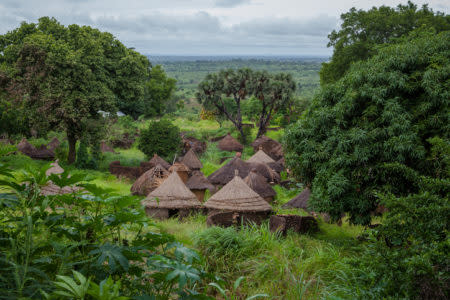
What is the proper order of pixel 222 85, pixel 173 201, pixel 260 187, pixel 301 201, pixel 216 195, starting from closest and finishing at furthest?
pixel 216 195
pixel 173 201
pixel 301 201
pixel 260 187
pixel 222 85

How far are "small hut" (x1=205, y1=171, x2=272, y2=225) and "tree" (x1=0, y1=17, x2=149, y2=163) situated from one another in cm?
1093

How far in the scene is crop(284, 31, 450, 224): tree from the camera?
8.38 m

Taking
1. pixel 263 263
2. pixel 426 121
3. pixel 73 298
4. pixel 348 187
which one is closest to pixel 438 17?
pixel 426 121

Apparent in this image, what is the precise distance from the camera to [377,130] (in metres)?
8.59

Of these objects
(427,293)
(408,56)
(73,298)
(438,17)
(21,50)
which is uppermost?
(438,17)

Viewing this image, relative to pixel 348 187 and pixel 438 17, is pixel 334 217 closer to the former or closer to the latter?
pixel 348 187

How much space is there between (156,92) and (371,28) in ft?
122

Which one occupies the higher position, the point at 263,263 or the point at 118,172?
the point at 263,263

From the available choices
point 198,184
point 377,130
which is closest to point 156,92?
point 198,184

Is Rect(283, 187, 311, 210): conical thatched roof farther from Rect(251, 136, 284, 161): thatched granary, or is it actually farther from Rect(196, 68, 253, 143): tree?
Rect(196, 68, 253, 143): tree

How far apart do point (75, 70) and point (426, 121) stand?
17277 mm

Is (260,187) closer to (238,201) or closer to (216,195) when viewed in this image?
(216,195)

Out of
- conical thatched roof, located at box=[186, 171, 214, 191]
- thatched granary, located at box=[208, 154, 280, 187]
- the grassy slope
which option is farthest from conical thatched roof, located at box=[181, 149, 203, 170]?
the grassy slope

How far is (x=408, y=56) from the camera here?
9.33 metres
